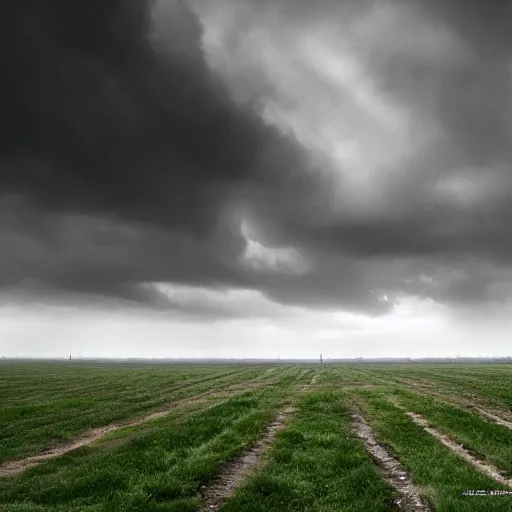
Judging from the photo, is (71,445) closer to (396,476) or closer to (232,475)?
(232,475)

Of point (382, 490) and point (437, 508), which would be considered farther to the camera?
point (382, 490)

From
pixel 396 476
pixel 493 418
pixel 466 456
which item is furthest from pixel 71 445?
pixel 493 418

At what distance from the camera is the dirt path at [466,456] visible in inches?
603

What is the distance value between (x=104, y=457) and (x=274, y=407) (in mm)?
18827

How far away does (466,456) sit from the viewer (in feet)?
60.4

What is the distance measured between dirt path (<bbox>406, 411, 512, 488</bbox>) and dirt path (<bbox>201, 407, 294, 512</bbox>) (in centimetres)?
835

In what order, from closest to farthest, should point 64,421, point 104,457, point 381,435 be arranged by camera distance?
point 104,457, point 381,435, point 64,421

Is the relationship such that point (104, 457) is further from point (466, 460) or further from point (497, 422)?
point (497, 422)

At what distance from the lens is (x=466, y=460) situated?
17.7 m

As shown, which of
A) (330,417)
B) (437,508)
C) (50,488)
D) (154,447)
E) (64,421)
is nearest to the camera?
(437,508)

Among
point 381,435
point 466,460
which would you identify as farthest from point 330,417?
point 466,460

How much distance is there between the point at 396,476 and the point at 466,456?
15.3ft

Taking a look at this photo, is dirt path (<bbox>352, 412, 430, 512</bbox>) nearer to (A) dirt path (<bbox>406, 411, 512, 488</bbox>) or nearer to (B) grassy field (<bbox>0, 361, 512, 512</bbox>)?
(B) grassy field (<bbox>0, 361, 512, 512</bbox>)

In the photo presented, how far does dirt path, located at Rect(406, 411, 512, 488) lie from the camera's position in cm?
1530
